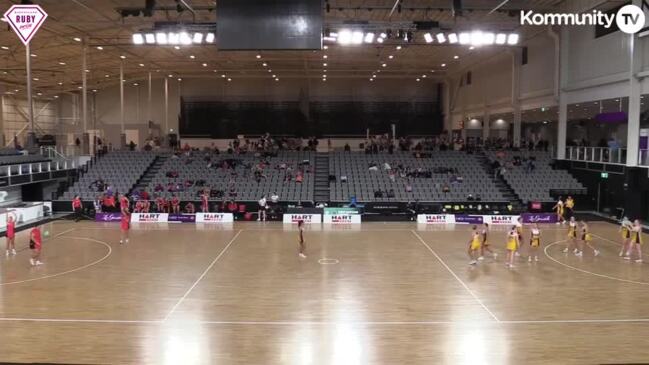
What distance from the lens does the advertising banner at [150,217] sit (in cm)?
3005

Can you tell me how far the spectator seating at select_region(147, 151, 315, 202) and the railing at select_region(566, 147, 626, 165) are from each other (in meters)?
17.9

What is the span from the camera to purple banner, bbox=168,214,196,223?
98.6ft

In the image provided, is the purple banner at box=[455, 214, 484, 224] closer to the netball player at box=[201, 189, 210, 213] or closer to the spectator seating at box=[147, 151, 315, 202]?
the spectator seating at box=[147, 151, 315, 202]

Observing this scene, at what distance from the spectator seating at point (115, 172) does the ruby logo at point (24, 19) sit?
701 inches

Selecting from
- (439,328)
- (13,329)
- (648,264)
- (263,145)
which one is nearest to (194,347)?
(13,329)

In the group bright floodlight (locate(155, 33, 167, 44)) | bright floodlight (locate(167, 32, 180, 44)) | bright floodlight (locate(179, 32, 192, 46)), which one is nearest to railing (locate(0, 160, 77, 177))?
bright floodlight (locate(155, 33, 167, 44))

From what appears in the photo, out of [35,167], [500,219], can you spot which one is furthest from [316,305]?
[35,167]

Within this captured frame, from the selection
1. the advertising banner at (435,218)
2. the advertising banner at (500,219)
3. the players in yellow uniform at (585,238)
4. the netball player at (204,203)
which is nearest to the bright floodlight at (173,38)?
the netball player at (204,203)

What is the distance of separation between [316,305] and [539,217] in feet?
67.8

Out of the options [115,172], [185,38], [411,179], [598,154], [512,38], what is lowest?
[411,179]

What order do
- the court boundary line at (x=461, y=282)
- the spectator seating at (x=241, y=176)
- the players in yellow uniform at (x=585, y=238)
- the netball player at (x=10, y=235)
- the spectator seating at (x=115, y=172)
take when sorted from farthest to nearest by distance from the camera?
the spectator seating at (x=115, y=172) → the spectator seating at (x=241, y=176) → the players in yellow uniform at (x=585, y=238) → the netball player at (x=10, y=235) → the court boundary line at (x=461, y=282)

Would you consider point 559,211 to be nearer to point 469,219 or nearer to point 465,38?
point 469,219

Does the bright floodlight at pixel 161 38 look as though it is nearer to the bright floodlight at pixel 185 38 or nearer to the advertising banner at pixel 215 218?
the bright floodlight at pixel 185 38

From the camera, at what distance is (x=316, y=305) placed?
13867 mm
